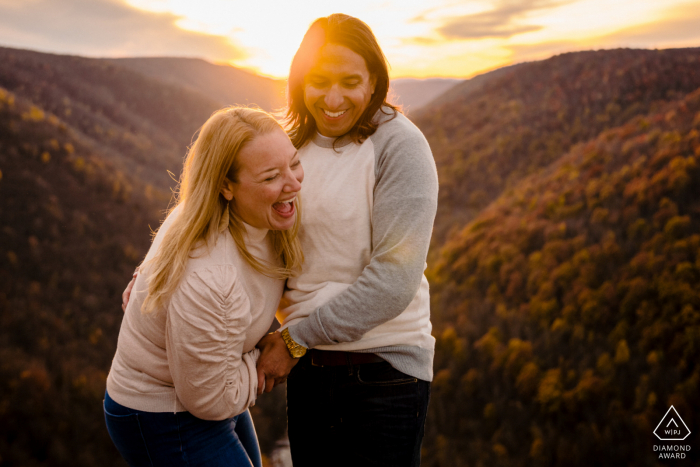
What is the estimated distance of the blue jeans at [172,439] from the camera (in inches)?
63.7

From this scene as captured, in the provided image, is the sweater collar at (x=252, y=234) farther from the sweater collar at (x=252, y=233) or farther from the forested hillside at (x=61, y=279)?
the forested hillside at (x=61, y=279)

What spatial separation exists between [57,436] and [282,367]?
567 centimetres

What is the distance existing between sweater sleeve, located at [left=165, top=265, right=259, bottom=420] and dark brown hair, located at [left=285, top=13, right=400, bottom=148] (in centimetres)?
81

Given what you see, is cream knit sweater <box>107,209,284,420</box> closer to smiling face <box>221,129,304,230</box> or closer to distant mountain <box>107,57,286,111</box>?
smiling face <box>221,129,304,230</box>

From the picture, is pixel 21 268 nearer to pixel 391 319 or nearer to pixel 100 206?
pixel 100 206

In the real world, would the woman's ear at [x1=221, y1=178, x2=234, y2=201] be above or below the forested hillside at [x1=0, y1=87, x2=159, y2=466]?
above

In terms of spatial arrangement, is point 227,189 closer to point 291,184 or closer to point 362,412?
point 291,184

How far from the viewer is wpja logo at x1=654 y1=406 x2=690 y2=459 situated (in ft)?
17.6

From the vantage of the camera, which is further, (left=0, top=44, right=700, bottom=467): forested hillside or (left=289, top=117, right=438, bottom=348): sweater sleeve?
(left=0, top=44, right=700, bottom=467): forested hillside

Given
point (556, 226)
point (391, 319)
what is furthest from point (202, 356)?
point (556, 226)

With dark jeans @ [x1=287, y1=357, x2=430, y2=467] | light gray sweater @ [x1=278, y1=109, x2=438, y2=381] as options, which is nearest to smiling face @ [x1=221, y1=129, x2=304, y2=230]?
light gray sweater @ [x1=278, y1=109, x2=438, y2=381]

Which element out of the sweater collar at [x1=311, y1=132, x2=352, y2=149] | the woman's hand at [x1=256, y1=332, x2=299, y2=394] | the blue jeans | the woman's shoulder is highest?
the woman's shoulder

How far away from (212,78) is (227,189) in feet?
193

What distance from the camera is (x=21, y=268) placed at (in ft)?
27.2
